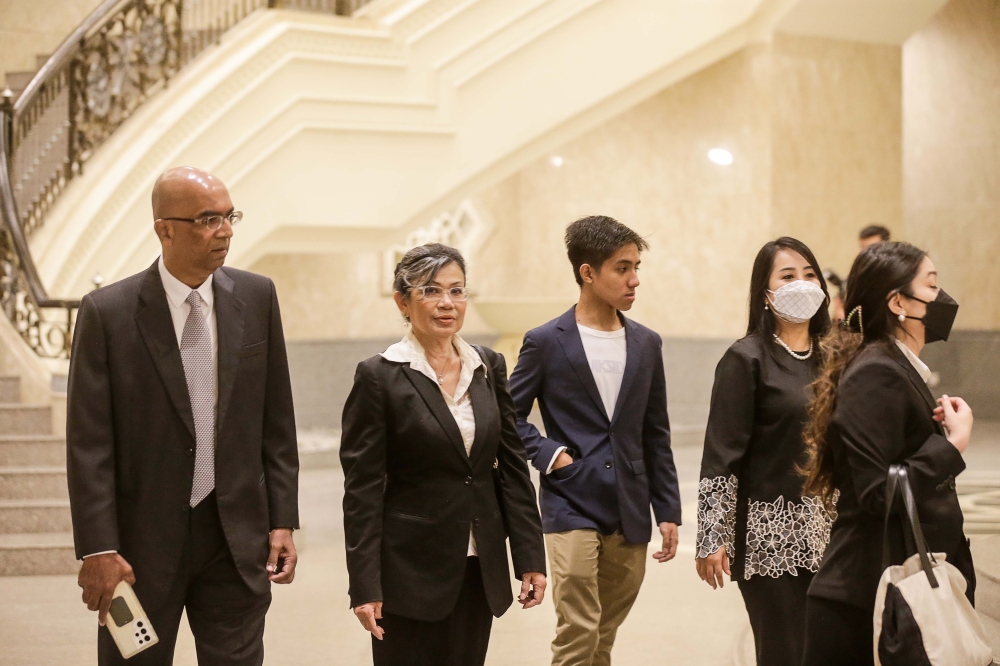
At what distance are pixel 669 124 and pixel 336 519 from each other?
525cm

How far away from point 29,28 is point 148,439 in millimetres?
9261

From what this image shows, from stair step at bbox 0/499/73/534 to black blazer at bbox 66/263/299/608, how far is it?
4071mm

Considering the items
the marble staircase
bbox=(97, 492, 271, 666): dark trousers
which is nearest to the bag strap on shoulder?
bbox=(97, 492, 271, 666): dark trousers

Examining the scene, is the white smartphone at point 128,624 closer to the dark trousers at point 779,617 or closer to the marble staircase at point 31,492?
the dark trousers at point 779,617

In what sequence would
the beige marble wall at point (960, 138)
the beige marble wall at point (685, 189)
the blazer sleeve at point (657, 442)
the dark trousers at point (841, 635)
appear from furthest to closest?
the beige marble wall at point (960, 138)
the beige marble wall at point (685, 189)
the blazer sleeve at point (657, 442)
the dark trousers at point (841, 635)

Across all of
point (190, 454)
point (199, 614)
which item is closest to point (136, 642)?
point (199, 614)

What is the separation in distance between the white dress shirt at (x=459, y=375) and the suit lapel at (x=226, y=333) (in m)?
0.37

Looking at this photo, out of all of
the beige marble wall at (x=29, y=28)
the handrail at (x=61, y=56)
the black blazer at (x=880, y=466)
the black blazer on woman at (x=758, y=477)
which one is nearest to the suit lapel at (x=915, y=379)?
the black blazer at (x=880, y=466)

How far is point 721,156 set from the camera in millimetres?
10406

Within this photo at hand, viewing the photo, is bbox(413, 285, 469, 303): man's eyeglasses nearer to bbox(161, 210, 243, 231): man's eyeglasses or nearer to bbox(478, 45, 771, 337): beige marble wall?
bbox(161, 210, 243, 231): man's eyeglasses

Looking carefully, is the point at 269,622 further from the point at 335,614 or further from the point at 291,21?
the point at 291,21

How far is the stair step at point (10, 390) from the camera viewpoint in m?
7.29

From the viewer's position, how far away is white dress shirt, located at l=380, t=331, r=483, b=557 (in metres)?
3.02

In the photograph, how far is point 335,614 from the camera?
548 cm
